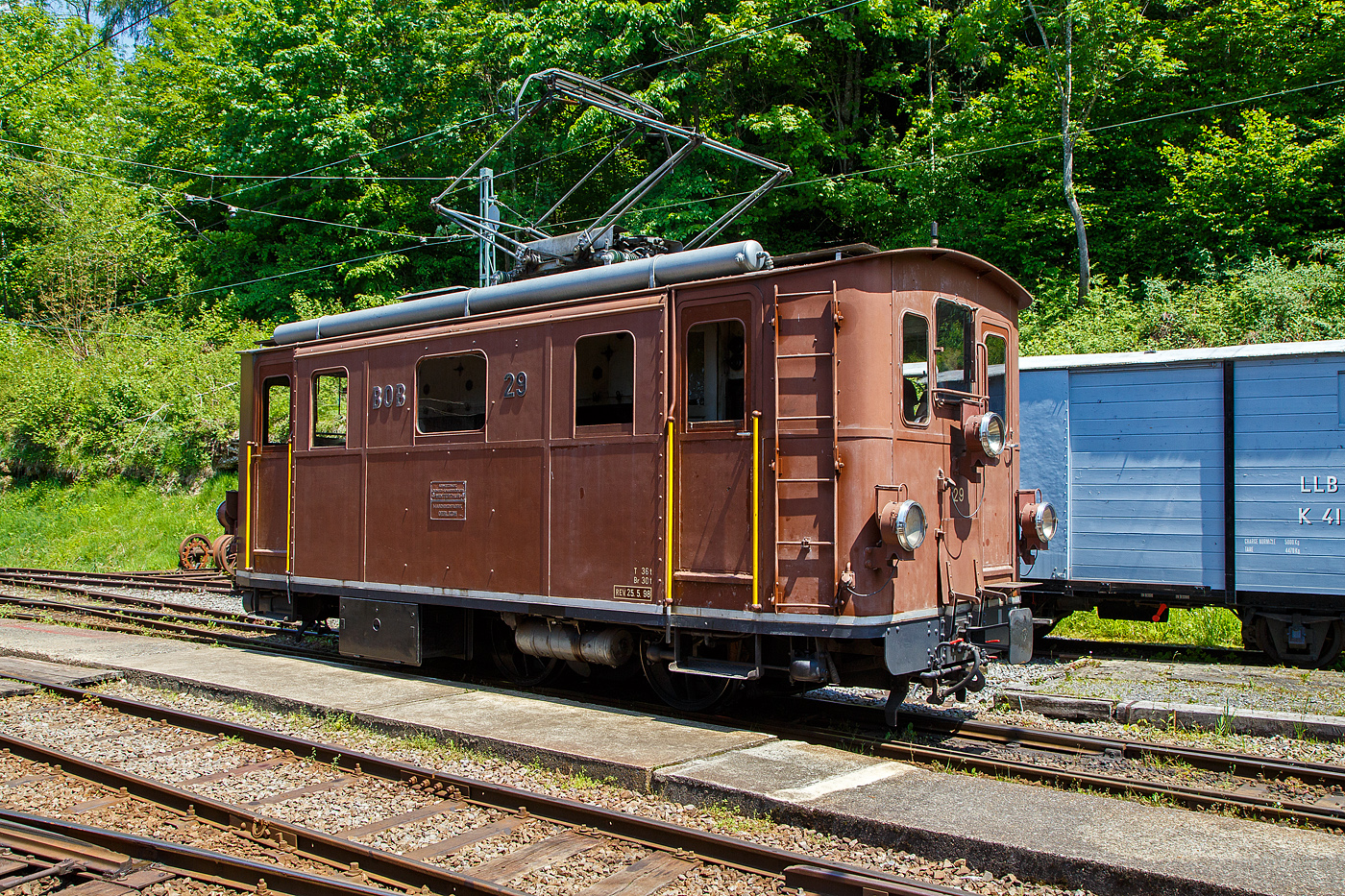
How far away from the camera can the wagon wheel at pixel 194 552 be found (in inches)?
758

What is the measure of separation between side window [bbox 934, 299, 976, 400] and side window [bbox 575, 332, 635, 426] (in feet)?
7.60

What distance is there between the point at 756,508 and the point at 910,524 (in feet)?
3.46

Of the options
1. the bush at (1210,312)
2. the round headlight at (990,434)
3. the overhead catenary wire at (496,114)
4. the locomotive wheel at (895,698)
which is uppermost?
the overhead catenary wire at (496,114)

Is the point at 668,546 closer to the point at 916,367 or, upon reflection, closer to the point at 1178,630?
the point at 916,367

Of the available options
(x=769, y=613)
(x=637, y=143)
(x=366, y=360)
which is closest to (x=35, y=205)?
(x=637, y=143)

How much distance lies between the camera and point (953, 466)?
7441 millimetres

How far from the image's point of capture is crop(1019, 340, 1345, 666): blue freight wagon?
991cm

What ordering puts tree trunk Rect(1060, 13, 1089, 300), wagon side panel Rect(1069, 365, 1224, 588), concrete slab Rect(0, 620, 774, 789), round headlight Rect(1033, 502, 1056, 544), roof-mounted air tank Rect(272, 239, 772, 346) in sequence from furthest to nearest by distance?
tree trunk Rect(1060, 13, 1089, 300)
wagon side panel Rect(1069, 365, 1224, 588)
round headlight Rect(1033, 502, 1056, 544)
roof-mounted air tank Rect(272, 239, 772, 346)
concrete slab Rect(0, 620, 774, 789)

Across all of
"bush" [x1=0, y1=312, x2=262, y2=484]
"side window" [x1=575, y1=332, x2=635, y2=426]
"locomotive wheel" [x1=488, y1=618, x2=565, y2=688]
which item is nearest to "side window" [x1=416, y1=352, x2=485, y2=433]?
"side window" [x1=575, y1=332, x2=635, y2=426]

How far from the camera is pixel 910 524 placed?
6625mm

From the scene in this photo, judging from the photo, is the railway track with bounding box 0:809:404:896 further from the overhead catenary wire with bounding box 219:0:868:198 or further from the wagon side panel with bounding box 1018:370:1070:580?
the overhead catenary wire with bounding box 219:0:868:198

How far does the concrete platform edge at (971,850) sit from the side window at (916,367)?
2.93m

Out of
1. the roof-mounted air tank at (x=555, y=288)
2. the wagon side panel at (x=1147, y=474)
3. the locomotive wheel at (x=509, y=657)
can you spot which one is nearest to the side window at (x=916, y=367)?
the roof-mounted air tank at (x=555, y=288)

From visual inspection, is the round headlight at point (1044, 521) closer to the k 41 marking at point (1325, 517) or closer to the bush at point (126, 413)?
the k 41 marking at point (1325, 517)
